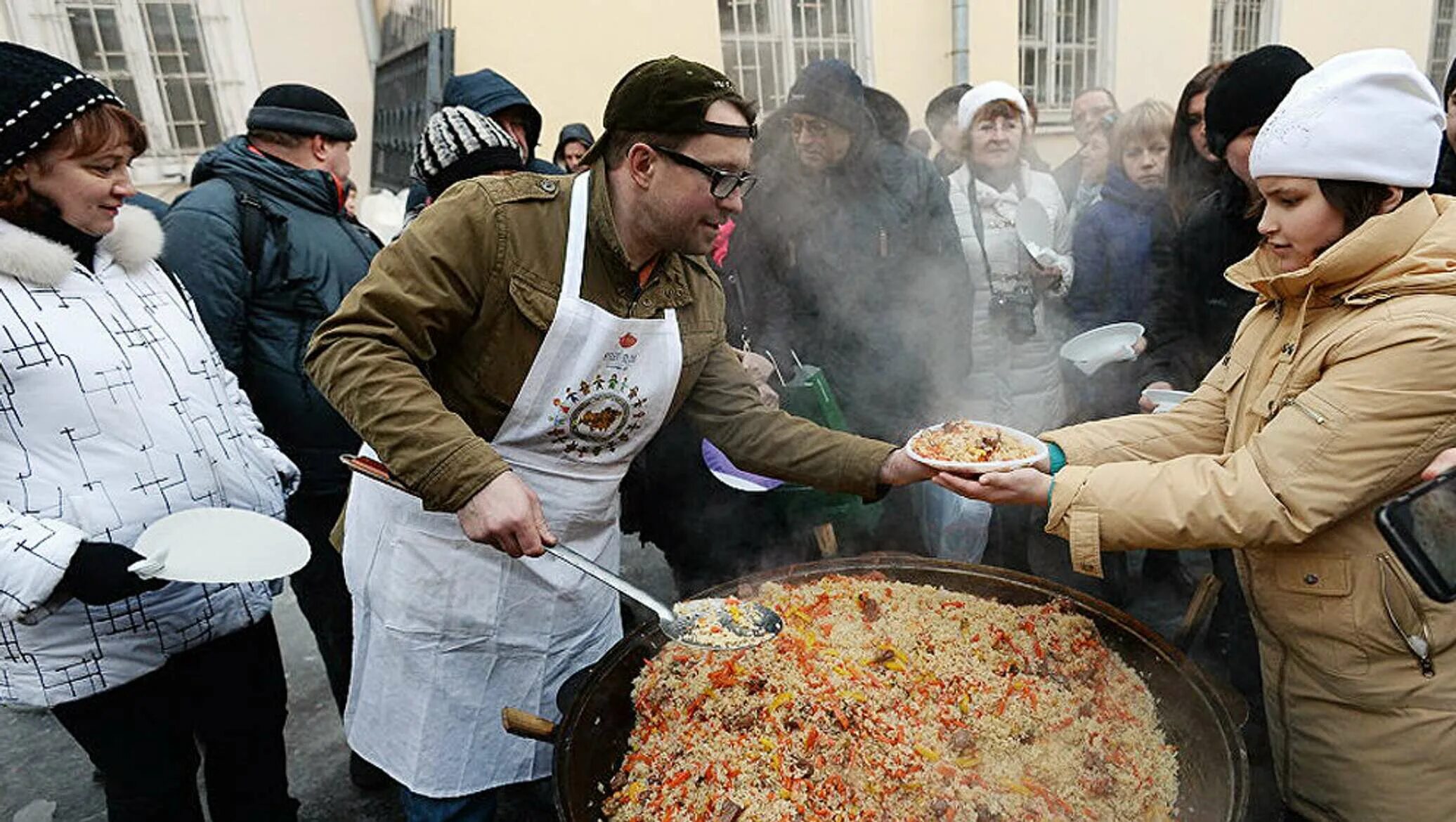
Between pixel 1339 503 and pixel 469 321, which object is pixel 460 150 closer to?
pixel 469 321

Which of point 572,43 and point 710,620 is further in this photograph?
point 572,43

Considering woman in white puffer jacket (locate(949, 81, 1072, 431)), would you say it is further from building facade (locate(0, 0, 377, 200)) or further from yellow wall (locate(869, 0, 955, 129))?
building facade (locate(0, 0, 377, 200))

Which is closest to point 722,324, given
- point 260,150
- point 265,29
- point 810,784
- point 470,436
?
point 470,436

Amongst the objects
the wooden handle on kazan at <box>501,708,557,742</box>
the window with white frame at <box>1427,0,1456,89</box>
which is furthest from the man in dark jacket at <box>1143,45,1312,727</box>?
the window with white frame at <box>1427,0,1456,89</box>

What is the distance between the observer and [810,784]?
1874 millimetres

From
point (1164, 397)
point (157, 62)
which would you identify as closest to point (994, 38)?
point (1164, 397)

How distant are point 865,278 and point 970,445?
201 cm

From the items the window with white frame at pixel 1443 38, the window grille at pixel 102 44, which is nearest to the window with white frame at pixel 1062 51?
the window with white frame at pixel 1443 38

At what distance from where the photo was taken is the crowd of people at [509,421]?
1766 mm

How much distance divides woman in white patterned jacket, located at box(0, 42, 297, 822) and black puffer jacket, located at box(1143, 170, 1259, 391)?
363cm

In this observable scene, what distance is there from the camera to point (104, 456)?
2.06m

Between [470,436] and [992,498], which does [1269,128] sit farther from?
[470,436]

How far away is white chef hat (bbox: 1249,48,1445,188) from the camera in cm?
171

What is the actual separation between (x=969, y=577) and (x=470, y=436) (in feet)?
5.12
